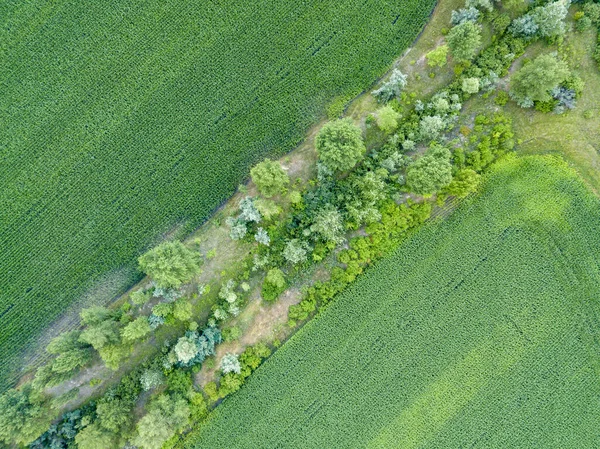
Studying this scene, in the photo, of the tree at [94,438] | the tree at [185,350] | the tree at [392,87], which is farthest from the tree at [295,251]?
the tree at [94,438]

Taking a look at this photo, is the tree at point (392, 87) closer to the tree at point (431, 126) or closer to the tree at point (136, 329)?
the tree at point (431, 126)

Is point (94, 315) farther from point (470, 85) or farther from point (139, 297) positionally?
point (470, 85)

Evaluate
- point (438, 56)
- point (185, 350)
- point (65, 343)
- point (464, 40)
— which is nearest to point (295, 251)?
point (185, 350)

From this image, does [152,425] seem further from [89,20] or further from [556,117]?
[556,117]

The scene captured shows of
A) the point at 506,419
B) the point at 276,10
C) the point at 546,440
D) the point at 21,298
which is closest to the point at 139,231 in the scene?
the point at 21,298

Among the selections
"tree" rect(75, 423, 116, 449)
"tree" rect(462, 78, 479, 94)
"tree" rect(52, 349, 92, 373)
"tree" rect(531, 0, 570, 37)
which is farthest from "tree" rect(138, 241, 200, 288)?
"tree" rect(531, 0, 570, 37)

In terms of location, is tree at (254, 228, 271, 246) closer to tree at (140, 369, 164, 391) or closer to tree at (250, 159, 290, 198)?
tree at (250, 159, 290, 198)
